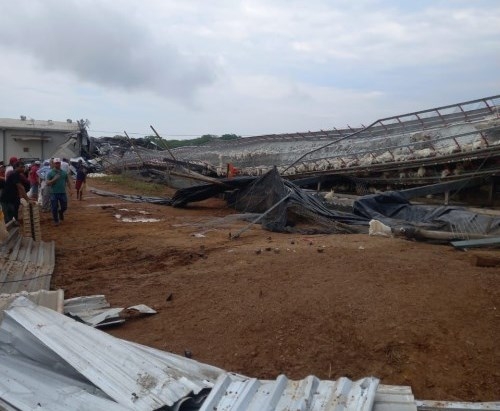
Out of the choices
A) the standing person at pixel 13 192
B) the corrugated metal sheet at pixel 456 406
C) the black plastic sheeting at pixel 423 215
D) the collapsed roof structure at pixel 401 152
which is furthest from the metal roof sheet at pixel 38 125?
the corrugated metal sheet at pixel 456 406

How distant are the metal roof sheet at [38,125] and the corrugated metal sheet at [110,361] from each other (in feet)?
93.0

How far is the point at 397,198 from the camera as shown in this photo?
11.4m

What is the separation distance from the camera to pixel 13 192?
393 inches

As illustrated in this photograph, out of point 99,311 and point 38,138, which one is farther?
point 38,138

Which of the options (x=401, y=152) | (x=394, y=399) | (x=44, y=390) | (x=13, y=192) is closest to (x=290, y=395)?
(x=394, y=399)

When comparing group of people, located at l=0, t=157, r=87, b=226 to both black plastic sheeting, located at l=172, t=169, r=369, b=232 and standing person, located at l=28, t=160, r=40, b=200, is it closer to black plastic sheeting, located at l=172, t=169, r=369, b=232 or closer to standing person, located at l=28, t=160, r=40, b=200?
standing person, located at l=28, t=160, r=40, b=200

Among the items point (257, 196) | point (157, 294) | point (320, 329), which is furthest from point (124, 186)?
point (320, 329)

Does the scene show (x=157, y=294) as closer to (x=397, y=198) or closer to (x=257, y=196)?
(x=397, y=198)

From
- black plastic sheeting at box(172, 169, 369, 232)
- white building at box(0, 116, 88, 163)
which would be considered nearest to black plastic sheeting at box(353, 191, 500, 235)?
black plastic sheeting at box(172, 169, 369, 232)

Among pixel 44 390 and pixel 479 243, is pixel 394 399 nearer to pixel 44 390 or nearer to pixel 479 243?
pixel 44 390

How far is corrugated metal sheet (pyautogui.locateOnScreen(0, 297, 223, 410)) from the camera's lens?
3.35m

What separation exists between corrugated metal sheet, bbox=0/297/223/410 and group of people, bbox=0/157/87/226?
5933 mm

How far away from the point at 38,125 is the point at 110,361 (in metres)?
31.0

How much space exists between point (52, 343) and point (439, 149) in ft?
38.9
